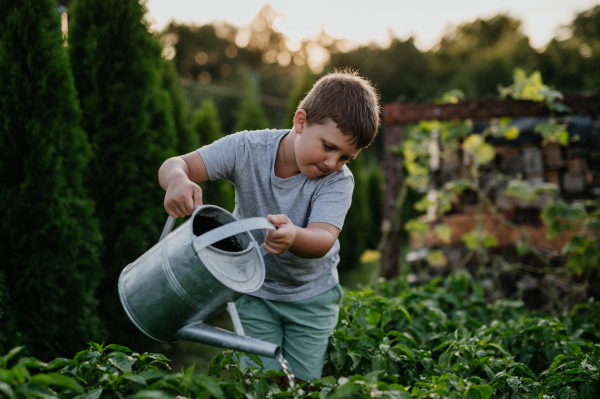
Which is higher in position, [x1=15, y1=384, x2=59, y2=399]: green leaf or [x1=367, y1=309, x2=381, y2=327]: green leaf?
[x1=15, y1=384, x2=59, y2=399]: green leaf

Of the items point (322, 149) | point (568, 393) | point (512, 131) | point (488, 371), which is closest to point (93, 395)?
point (322, 149)

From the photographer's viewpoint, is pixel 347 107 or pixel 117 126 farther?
pixel 117 126

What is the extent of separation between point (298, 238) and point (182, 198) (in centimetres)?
40

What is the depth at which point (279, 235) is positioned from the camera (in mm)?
1312

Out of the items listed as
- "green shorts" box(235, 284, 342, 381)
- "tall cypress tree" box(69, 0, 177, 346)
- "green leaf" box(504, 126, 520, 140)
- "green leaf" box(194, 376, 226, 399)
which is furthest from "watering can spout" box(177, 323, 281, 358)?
"green leaf" box(504, 126, 520, 140)

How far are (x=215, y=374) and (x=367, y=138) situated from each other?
1016mm

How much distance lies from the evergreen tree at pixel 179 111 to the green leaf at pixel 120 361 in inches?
119

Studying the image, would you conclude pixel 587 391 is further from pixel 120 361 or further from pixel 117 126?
pixel 117 126

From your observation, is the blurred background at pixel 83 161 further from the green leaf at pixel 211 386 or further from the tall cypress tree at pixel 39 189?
the green leaf at pixel 211 386

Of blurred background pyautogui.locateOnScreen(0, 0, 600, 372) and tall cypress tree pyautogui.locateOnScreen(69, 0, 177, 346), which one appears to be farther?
tall cypress tree pyautogui.locateOnScreen(69, 0, 177, 346)

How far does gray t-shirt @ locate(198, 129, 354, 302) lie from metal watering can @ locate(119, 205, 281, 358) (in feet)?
1.33

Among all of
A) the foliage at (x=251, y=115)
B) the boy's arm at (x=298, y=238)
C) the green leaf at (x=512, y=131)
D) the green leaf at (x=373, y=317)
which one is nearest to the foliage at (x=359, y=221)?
the foliage at (x=251, y=115)

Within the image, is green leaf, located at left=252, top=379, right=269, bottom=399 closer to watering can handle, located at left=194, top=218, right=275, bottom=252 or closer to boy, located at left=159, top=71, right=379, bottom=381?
boy, located at left=159, top=71, right=379, bottom=381

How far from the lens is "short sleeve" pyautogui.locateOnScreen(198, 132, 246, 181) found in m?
1.73
